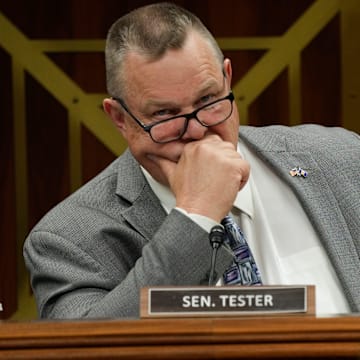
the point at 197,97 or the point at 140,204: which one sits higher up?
the point at 197,97

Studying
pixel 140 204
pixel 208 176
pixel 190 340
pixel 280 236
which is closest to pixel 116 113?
pixel 140 204

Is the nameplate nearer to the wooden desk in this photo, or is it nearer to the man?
the wooden desk

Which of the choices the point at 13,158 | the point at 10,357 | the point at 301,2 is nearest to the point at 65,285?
the point at 10,357

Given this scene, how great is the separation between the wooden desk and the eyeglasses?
0.74 metres

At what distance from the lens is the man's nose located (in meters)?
2.61

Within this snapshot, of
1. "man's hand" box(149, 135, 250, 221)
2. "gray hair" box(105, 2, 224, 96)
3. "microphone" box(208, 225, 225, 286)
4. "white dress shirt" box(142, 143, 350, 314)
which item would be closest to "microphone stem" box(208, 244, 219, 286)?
"microphone" box(208, 225, 225, 286)

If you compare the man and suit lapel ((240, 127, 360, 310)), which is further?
suit lapel ((240, 127, 360, 310))

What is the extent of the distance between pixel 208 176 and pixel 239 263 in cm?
19

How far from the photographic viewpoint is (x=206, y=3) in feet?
13.7

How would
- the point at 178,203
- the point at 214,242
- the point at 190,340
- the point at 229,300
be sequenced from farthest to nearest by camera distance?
the point at 178,203 < the point at 214,242 < the point at 229,300 < the point at 190,340

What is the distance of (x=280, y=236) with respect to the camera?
2758 millimetres

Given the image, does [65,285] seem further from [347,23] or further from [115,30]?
[347,23]

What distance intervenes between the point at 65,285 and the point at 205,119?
0.45 metres

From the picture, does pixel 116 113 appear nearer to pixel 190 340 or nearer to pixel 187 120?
pixel 187 120
